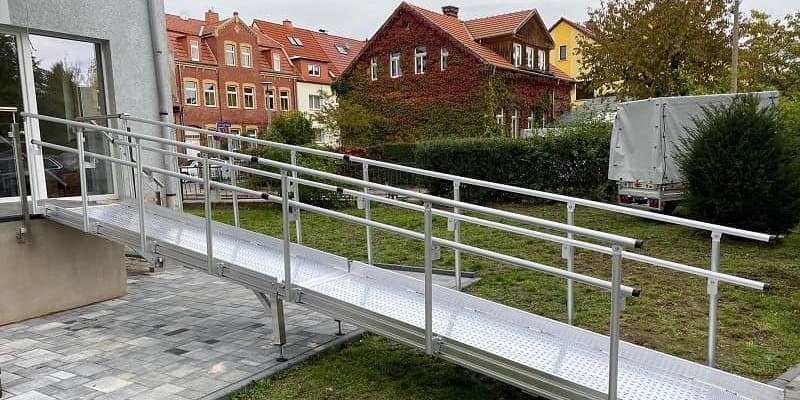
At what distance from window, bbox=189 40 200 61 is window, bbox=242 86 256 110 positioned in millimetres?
3816

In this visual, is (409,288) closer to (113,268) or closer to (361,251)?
(113,268)

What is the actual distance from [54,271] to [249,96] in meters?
35.6

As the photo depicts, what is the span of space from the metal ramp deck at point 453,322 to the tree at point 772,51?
2285cm

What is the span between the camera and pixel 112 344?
5094mm

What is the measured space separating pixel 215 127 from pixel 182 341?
3404cm

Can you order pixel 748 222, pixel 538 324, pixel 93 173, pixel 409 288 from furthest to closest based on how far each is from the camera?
1. pixel 748 222
2. pixel 93 173
3. pixel 409 288
4. pixel 538 324

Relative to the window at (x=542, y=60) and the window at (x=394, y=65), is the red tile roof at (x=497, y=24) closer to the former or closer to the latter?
the window at (x=542, y=60)

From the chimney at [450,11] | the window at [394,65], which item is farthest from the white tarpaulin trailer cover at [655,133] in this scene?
the chimney at [450,11]

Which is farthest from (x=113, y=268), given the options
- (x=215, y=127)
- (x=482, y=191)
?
(x=215, y=127)

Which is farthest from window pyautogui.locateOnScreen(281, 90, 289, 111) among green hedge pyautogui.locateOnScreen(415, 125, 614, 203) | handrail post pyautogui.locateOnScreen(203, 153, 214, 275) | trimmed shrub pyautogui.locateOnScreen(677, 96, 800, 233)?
handrail post pyautogui.locateOnScreen(203, 153, 214, 275)

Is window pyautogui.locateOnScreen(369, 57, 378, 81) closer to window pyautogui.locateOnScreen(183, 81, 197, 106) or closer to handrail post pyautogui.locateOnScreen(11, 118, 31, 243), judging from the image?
window pyautogui.locateOnScreen(183, 81, 197, 106)

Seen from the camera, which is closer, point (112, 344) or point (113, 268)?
point (112, 344)

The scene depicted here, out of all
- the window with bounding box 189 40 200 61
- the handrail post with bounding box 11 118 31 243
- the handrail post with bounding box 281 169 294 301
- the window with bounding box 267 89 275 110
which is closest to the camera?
the handrail post with bounding box 281 169 294 301

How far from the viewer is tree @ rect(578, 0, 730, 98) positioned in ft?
65.8
